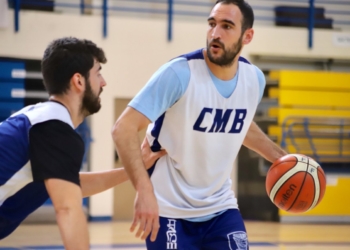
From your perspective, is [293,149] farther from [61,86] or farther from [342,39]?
[61,86]

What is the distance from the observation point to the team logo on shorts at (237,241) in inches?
136

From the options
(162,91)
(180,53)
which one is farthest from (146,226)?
(180,53)

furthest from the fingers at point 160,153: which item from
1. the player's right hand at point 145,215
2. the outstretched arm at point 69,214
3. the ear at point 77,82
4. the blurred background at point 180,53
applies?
the blurred background at point 180,53

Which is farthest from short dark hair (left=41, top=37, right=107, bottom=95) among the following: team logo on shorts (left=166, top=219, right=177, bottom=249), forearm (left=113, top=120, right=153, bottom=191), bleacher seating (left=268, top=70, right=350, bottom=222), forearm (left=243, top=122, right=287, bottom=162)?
bleacher seating (left=268, top=70, right=350, bottom=222)

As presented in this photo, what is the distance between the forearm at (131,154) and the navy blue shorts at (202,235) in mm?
411

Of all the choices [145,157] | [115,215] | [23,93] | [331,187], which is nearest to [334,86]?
[331,187]

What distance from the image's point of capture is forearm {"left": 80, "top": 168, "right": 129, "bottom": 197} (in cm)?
346

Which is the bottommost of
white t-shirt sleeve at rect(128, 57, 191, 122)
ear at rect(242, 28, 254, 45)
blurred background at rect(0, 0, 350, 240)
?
blurred background at rect(0, 0, 350, 240)

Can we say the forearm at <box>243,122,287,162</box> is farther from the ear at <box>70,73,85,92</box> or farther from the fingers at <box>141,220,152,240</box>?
the ear at <box>70,73,85,92</box>

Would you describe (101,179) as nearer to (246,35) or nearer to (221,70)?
(221,70)

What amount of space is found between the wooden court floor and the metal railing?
136 inches

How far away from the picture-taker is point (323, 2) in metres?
12.7

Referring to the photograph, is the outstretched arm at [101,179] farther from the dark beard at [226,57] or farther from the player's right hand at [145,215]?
the dark beard at [226,57]

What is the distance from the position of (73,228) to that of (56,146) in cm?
35
